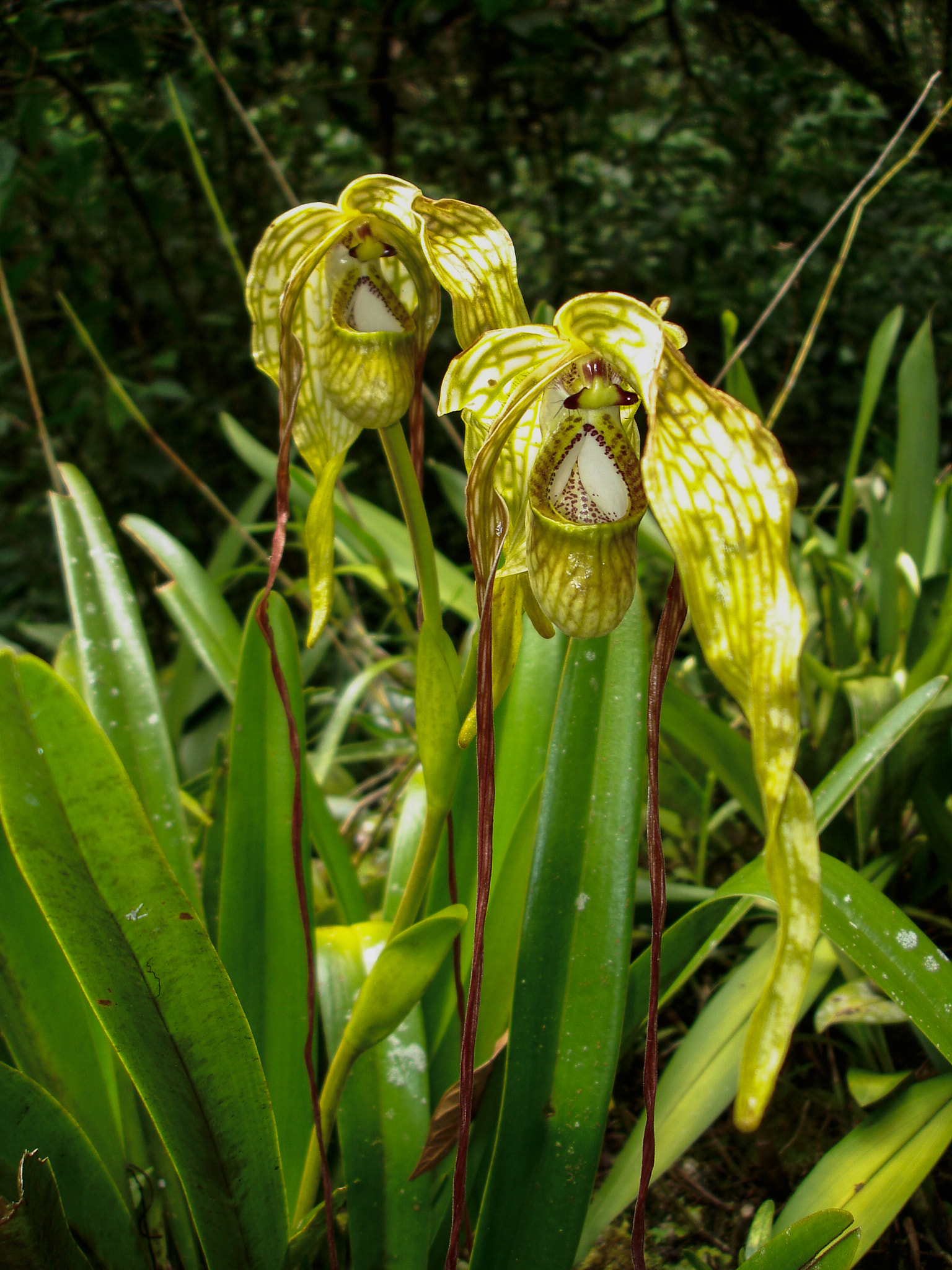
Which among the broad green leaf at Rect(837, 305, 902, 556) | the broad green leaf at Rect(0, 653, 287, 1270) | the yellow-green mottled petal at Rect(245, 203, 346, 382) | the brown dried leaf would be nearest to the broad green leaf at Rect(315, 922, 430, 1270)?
the brown dried leaf

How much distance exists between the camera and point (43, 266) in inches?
95.5

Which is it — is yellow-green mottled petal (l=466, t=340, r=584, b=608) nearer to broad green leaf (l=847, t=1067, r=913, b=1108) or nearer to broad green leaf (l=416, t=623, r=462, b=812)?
broad green leaf (l=416, t=623, r=462, b=812)

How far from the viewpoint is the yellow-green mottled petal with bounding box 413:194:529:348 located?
0.53 m

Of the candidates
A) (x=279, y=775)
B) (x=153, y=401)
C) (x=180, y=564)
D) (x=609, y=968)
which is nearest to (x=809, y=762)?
(x=609, y=968)

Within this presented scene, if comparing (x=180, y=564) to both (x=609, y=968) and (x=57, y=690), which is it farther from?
(x=609, y=968)

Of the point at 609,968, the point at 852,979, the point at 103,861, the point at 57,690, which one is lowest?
the point at 852,979

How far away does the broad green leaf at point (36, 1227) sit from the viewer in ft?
1.62

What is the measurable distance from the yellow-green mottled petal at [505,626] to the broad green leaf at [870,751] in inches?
15.8

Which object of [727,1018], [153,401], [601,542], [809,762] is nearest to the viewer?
[601,542]

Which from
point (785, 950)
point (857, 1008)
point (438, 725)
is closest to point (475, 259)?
point (438, 725)

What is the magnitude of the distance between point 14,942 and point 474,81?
9.27ft

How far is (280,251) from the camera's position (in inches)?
23.2

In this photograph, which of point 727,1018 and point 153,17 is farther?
point 153,17

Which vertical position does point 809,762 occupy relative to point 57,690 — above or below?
below
